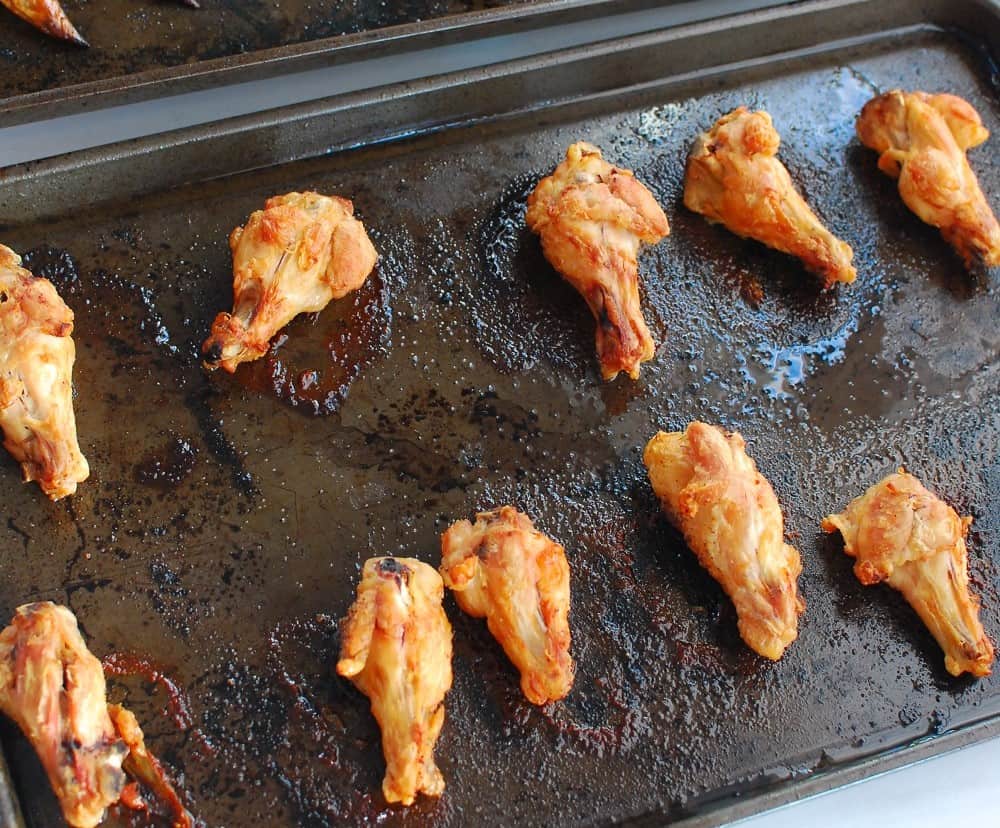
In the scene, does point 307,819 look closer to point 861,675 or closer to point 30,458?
point 30,458

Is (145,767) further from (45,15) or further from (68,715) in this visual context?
(45,15)

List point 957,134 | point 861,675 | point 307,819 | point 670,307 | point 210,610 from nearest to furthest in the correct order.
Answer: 1. point 307,819
2. point 210,610
3. point 861,675
4. point 670,307
5. point 957,134

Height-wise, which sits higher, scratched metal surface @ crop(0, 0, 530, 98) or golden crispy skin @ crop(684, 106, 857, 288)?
golden crispy skin @ crop(684, 106, 857, 288)

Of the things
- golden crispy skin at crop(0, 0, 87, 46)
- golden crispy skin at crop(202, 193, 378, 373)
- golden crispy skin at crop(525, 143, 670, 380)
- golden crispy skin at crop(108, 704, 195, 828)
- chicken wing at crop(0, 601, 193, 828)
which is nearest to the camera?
chicken wing at crop(0, 601, 193, 828)

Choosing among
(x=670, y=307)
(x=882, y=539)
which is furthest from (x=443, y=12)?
(x=882, y=539)

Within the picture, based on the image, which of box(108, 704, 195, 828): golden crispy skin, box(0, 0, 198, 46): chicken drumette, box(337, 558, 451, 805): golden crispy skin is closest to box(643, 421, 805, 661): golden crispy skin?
box(337, 558, 451, 805): golden crispy skin

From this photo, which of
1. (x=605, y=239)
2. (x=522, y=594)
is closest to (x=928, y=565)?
(x=522, y=594)

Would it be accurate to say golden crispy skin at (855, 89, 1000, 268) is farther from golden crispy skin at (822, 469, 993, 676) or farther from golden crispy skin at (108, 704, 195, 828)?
golden crispy skin at (108, 704, 195, 828)
